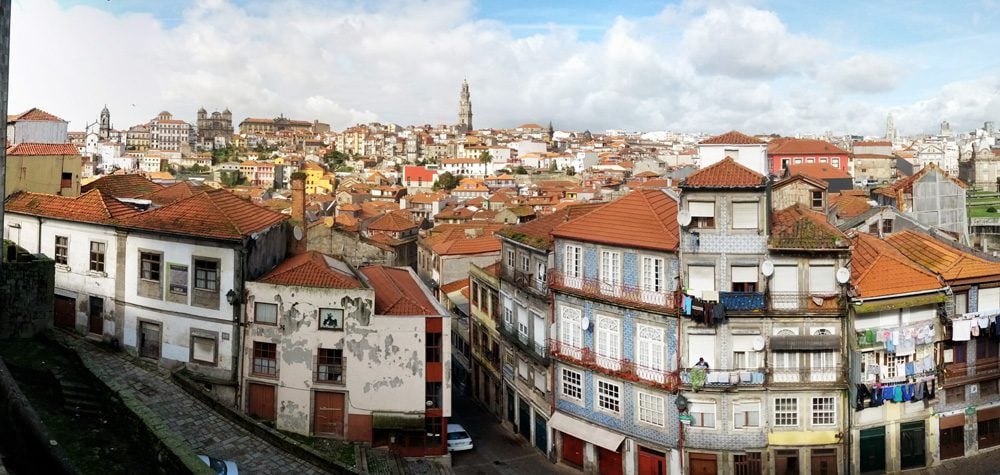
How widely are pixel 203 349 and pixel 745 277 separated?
17.3 meters

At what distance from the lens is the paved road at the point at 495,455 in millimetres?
26797

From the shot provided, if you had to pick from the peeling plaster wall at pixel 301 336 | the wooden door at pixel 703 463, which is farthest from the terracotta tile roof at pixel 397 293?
the wooden door at pixel 703 463

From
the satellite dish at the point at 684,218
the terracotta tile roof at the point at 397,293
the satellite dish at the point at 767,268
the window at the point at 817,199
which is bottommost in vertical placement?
the terracotta tile roof at the point at 397,293

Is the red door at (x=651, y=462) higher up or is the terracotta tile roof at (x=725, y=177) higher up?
the terracotta tile roof at (x=725, y=177)

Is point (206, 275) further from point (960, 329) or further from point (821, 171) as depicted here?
point (821, 171)

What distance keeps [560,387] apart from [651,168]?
90.9 meters

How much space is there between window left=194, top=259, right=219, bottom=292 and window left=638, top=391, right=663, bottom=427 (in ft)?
46.2

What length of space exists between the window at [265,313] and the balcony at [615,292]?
31.3 ft

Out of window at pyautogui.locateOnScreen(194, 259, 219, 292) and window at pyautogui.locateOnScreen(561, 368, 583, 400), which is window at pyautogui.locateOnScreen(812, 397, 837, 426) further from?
window at pyautogui.locateOnScreen(194, 259, 219, 292)

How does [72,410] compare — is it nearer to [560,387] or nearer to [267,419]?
[267,419]

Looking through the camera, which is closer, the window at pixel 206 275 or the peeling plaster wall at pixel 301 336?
the peeling plaster wall at pixel 301 336

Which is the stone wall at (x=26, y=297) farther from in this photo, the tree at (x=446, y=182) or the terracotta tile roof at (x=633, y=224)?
the tree at (x=446, y=182)

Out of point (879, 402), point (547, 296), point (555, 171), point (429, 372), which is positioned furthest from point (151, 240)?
point (555, 171)

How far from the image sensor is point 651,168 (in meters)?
115
